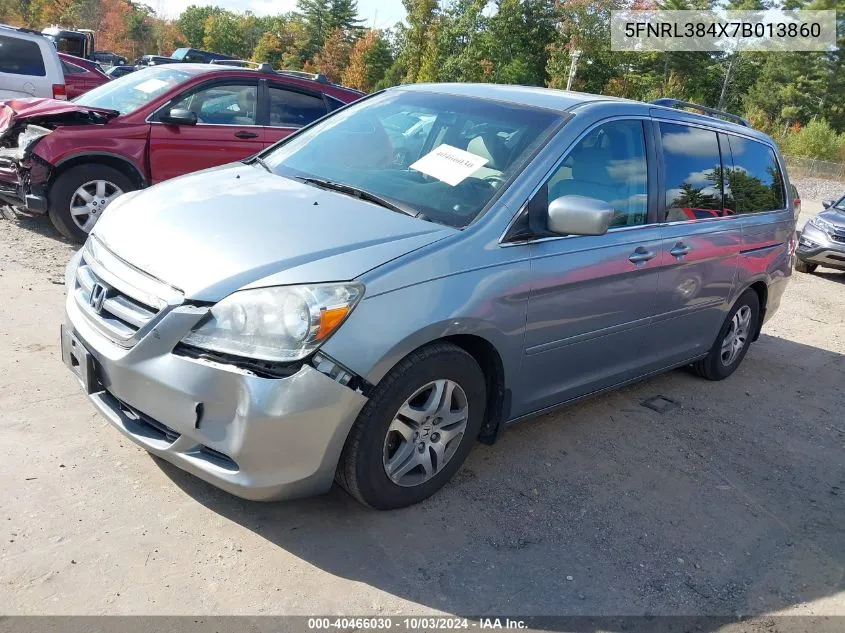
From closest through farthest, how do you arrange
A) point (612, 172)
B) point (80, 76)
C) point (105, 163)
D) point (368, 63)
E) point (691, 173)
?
point (612, 172), point (691, 173), point (105, 163), point (80, 76), point (368, 63)

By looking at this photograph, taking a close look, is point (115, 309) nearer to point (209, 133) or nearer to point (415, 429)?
point (415, 429)

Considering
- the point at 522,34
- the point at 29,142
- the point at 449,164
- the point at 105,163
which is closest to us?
the point at 449,164

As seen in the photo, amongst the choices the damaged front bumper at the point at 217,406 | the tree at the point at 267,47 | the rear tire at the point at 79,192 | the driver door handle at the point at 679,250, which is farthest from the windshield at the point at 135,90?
the tree at the point at 267,47

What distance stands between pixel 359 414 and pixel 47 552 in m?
1.26

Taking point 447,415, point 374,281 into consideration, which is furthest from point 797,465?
point 374,281

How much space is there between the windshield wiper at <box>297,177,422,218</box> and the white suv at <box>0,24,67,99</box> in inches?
323

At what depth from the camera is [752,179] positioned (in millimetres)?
5387

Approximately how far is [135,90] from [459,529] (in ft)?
20.3

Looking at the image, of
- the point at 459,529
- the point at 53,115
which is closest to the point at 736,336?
the point at 459,529

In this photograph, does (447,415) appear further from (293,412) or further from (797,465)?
(797,465)

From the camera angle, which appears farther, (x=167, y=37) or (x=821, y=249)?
(x=167, y=37)

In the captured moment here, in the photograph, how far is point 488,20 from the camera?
5794 cm

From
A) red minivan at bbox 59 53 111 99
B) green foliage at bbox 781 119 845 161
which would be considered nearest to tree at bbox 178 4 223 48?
green foliage at bbox 781 119 845 161

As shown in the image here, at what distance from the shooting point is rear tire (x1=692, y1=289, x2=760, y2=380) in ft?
18.0
